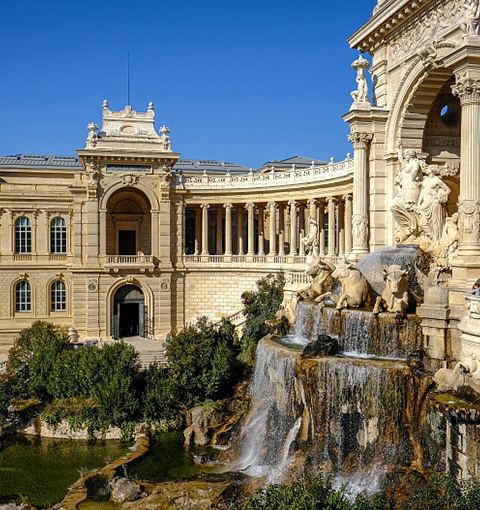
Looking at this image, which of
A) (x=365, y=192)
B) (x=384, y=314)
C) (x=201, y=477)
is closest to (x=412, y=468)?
(x=384, y=314)

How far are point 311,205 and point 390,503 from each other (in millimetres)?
29859

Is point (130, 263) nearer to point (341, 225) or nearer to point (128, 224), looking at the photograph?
point (128, 224)

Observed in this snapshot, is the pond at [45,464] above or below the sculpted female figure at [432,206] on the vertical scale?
below

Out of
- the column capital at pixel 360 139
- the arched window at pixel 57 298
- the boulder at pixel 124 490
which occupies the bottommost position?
the boulder at pixel 124 490

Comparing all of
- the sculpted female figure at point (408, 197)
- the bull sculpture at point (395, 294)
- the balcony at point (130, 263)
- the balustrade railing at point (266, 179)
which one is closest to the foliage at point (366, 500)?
the bull sculpture at point (395, 294)

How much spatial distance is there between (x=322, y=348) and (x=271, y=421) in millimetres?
3788

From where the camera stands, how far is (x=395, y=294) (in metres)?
20.5

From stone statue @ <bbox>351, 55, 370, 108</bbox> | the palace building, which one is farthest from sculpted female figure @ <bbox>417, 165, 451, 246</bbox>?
the palace building

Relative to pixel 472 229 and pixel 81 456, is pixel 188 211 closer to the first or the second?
pixel 81 456

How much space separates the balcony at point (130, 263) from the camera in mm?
44344

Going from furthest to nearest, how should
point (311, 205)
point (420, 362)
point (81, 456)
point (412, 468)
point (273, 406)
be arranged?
point (311, 205) → point (81, 456) → point (273, 406) → point (420, 362) → point (412, 468)

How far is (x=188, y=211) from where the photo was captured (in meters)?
58.7

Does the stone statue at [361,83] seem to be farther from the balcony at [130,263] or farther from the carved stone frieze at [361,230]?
the balcony at [130,263]

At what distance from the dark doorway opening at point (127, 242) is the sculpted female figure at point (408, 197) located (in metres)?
29.9
